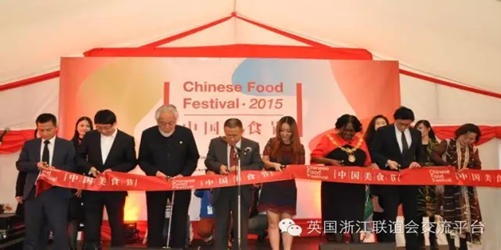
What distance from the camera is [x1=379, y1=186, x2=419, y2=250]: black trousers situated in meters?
3.96

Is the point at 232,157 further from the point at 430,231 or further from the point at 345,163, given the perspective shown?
the point at 430,231

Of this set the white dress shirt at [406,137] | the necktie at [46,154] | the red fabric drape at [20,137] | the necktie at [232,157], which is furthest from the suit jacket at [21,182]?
the white dress shirt at [406,137]

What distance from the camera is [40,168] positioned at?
12.2 feet

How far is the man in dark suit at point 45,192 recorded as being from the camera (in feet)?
12.2

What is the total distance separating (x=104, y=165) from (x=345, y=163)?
213 cm

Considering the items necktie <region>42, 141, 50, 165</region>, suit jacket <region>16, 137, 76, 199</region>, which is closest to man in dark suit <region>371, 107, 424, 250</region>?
suit jacket <region>16, 137, 76, 199</region>

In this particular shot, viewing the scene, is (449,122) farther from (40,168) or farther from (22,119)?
(22,119)

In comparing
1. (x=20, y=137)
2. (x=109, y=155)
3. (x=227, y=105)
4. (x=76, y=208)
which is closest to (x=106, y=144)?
(x=109, y=155)

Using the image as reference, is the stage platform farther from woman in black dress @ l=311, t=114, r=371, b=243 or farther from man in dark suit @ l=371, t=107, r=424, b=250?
man in dark suit @ l=371, t=107, r=424, b=250

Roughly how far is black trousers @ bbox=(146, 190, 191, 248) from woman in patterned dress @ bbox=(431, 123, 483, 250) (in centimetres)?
259

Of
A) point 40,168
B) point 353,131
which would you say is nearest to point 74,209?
point 40,168

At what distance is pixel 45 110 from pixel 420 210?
16.2 ft

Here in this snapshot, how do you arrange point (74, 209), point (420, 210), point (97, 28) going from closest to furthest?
point (74, 209)
point (420, 210)
point (97, 28)

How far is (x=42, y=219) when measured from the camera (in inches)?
148
